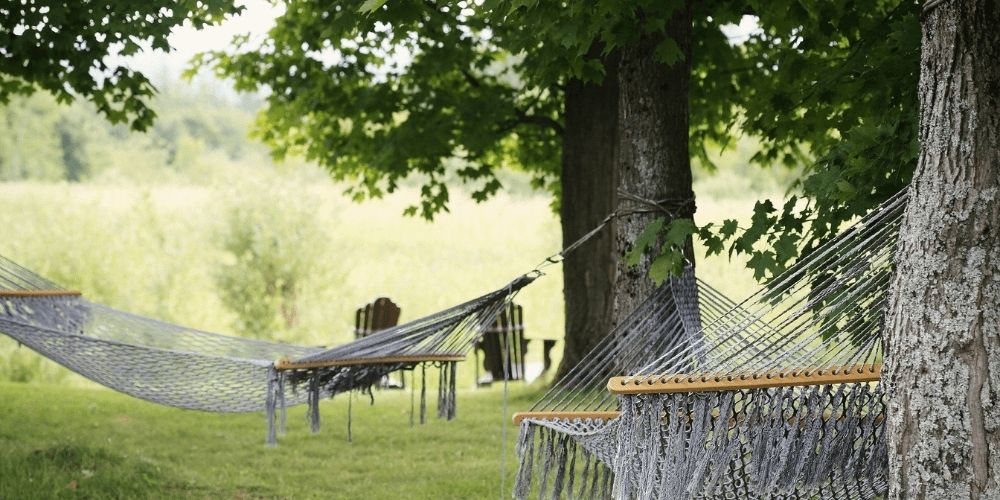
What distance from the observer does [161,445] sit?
609cm

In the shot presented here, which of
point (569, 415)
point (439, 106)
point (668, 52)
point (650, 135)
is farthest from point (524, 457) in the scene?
point (439, 106)

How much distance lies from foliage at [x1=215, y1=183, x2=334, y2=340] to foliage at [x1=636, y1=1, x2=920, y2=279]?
7.19 m

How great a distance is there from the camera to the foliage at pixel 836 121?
11.1ft

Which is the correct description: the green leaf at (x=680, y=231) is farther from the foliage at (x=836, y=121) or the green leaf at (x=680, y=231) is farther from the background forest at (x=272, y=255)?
the background forest at (x=272, y=255)

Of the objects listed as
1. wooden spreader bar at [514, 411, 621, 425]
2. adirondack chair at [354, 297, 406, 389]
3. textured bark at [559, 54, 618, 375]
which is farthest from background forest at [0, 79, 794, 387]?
wooden spreader bar at [514, 411, 621, 425]

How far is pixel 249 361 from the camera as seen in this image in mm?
3941

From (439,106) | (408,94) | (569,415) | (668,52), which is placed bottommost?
(569,415)

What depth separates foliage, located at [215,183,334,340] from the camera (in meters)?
11.4

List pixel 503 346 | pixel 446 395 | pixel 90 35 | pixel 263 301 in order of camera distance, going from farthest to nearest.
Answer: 1. pixel 263 301
2. pixel 503 346
3. pixel 90 35
4. pixel 446 395

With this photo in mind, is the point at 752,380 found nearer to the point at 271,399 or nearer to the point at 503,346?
the point at 271,399

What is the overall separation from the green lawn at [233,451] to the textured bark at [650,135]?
4.85 feet

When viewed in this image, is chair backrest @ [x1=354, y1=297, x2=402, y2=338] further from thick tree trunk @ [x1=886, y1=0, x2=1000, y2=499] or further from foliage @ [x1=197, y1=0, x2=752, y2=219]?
thick tree trunk @ [x1=886, y1=0, x2=1000, y2=499]

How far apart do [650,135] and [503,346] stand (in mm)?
5254

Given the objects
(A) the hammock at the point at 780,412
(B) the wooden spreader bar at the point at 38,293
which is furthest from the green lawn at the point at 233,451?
(A) the hammock at the point at 780,412
